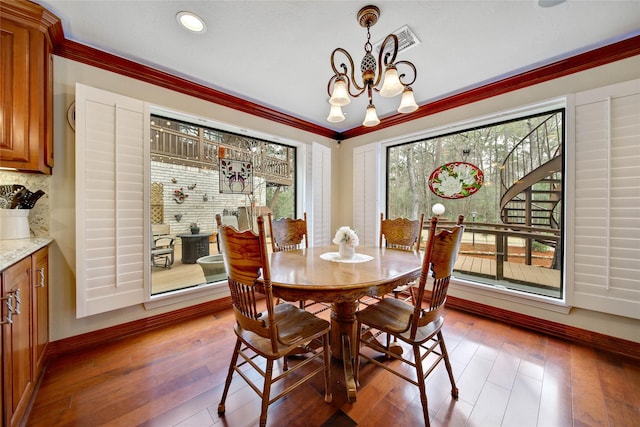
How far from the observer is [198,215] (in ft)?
9.71

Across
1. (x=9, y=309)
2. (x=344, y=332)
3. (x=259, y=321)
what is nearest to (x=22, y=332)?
(x=9, y=309)

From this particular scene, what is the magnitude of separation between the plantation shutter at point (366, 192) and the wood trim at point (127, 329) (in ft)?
7.21

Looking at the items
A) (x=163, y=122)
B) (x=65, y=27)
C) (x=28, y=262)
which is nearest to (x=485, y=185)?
(x=163, y=122)

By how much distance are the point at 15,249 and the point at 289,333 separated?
164 centimetres

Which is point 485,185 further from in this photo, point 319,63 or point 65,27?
point 65,27

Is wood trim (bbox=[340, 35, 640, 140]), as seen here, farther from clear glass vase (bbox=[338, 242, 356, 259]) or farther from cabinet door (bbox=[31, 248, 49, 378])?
cabinet door (bbox=[31, 248, 49, 378])

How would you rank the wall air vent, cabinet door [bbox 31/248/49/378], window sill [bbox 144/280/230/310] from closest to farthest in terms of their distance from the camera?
1. cabinet door [bbox 31/248/49/378]
2. the wall air vent
3. window sill [bbox 144/280/230/310]

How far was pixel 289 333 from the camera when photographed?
4.59 ft

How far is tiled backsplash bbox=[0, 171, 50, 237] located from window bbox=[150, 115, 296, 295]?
0.76m

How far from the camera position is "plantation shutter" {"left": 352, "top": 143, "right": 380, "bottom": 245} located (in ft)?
11.8

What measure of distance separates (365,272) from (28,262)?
2002 mm

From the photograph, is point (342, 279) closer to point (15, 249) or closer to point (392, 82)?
point (392, 82)

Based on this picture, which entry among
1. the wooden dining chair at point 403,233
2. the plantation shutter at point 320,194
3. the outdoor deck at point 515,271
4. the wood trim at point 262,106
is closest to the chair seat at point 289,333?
the wooden dining chair at point 403,233

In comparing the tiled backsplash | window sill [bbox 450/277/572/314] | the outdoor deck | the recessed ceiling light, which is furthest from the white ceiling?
window sill [bbox 450/277/572/314]
